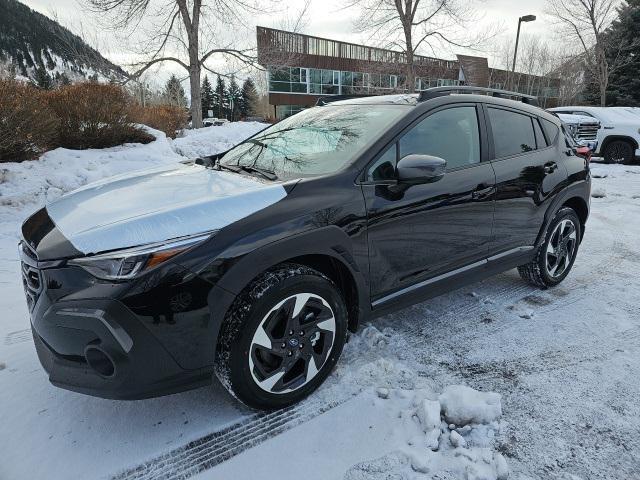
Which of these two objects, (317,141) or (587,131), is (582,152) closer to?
(317,141)

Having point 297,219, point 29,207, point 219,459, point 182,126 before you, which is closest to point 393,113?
point 297,219

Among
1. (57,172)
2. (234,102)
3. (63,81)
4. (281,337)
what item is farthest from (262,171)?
(234,102)

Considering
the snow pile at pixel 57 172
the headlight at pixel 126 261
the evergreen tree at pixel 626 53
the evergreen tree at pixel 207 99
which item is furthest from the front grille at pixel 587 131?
the evergreen tree at pixel 207 99

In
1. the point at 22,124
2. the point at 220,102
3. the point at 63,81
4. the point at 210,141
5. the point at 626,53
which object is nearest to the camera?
the point at 22,124

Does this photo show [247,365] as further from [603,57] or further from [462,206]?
[603,57]

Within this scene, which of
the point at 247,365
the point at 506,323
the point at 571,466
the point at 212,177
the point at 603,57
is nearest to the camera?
the point at 571,466

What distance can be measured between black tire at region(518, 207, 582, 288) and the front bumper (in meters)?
3.02

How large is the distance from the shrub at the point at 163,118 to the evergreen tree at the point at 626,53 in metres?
25.5

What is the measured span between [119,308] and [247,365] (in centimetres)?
66

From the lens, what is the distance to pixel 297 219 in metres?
2.34

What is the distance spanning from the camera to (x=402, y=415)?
94.1 inches

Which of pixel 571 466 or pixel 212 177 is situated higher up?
pixel 212 177

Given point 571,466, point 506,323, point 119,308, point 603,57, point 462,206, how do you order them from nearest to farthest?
1. point 119,308
2. point 571,466
3. point 462,206
4. point 506,323
5. point 603,57

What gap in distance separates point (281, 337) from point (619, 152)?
13.5 metres
